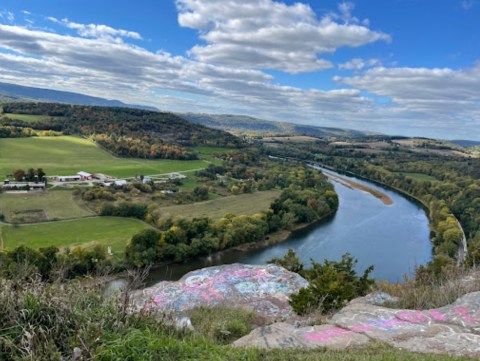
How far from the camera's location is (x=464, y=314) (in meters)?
7.62

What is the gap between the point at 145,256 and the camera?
28.9 meters

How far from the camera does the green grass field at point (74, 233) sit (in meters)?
30.7

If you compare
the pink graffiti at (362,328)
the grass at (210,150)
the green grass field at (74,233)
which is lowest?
the green grass field at (74,233)

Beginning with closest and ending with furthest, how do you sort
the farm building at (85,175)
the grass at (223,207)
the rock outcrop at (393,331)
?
the rock outcrop at (393,331)
the grass at (223,207)
the farm building at (85,175)

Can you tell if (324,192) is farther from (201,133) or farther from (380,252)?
(201,133)

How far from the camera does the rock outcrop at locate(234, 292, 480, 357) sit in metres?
6.03

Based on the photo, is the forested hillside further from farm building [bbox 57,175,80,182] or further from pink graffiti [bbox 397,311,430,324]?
pink graffiti [bbox 397,311,430,324]

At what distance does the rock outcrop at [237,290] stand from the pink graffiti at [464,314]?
17.1 feet

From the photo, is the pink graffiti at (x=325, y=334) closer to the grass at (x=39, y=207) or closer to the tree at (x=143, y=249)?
the tree at (x=143, y=249)

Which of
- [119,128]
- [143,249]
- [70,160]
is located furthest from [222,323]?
[119,128]

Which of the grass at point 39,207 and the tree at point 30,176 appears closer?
the grass at point 39,207

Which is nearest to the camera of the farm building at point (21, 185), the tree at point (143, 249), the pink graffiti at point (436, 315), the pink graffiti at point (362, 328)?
the pink graffiti at point (362, 328)

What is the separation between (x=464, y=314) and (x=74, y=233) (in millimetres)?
32912

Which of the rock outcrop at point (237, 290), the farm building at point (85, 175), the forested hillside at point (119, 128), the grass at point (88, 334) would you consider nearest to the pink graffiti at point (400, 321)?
the grass at point (88, 334)
